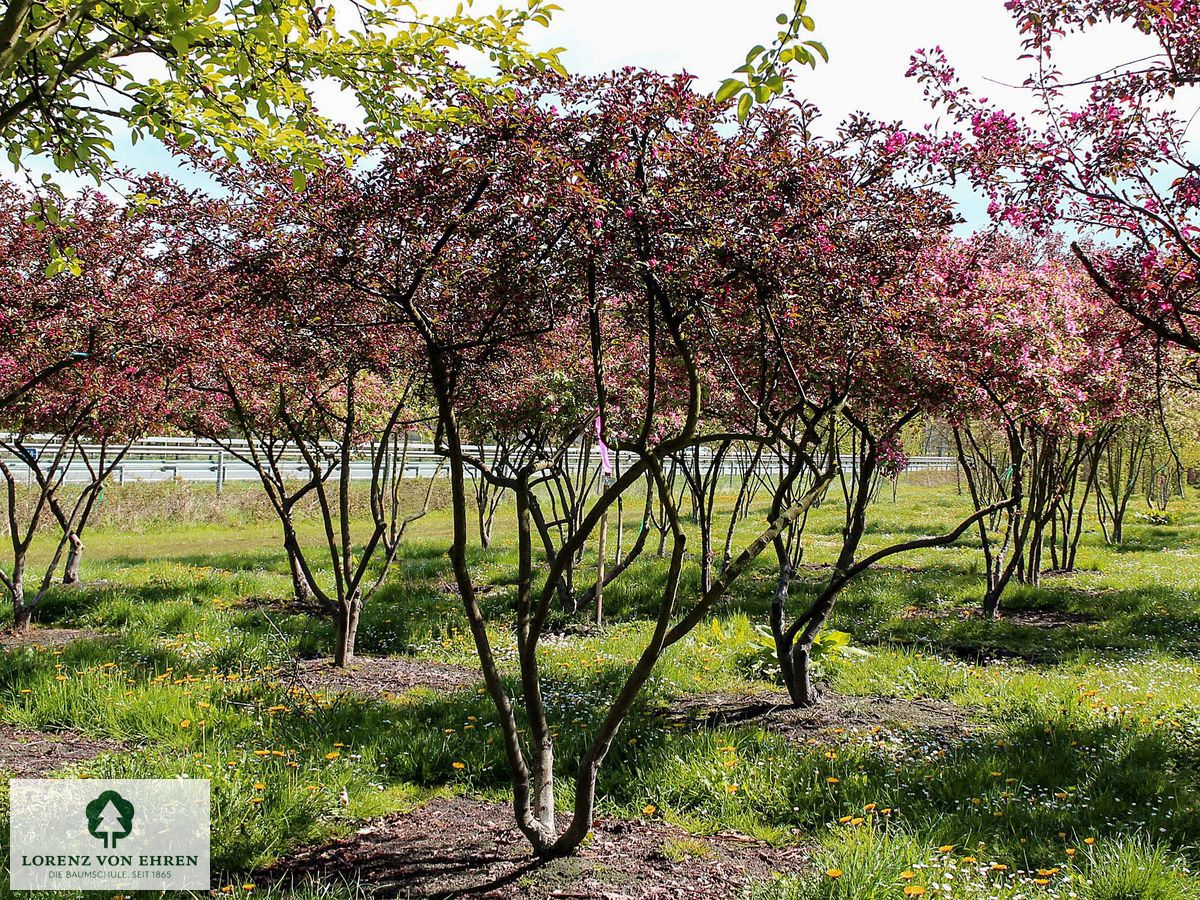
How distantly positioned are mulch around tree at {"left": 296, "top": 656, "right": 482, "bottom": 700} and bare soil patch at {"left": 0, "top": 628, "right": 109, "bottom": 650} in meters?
2.08

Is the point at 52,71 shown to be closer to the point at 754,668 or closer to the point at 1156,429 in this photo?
the point at 754,668

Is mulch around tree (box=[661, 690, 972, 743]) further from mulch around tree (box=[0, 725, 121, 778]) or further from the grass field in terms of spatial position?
mulch around tree (box=[0, 725, 121, 778])

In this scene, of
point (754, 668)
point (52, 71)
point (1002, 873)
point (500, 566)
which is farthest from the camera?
point (500, 566)

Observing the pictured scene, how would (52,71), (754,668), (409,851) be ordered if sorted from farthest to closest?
(754,668) < (52,71) < (409,851)

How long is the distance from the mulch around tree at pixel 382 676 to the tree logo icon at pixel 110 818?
200 centimetres

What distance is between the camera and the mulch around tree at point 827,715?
203 inches

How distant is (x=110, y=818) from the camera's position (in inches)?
141

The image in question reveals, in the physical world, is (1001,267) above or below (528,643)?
above

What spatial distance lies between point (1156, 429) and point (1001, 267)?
9.80 metres

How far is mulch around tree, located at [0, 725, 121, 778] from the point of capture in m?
4.26

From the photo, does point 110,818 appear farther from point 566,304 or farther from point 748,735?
point 748,735

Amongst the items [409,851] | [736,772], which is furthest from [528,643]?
[736,772]

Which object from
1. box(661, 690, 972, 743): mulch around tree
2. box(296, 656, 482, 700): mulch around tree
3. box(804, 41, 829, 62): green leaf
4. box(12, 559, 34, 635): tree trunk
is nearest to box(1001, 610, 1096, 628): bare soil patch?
box(661, 690, 972, 743): mulch around tree

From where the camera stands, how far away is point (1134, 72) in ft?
14.8
